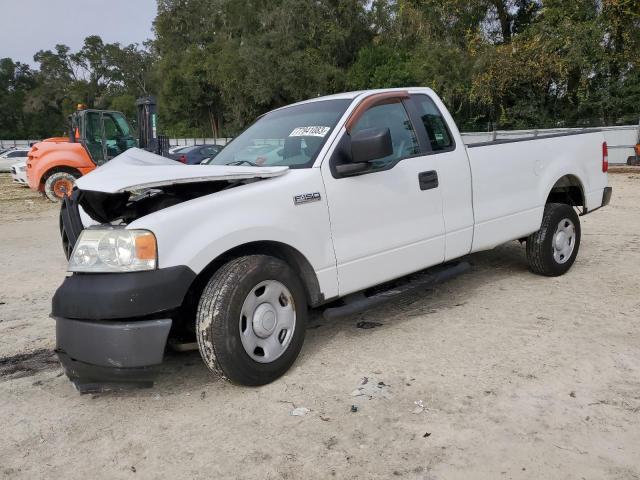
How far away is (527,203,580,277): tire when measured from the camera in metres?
5.29

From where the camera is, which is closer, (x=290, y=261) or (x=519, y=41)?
(x=290, y=261)

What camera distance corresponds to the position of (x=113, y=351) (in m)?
2.93

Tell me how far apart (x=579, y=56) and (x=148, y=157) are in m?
22.3

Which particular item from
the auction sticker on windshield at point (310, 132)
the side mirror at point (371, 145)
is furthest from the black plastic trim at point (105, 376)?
the auction sticker on windshield at point (310, 132)

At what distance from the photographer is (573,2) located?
72.3 feet

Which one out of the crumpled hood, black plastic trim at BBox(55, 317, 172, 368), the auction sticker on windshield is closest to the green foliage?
the auction sticker on windshield

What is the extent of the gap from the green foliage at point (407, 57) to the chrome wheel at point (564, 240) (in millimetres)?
19071

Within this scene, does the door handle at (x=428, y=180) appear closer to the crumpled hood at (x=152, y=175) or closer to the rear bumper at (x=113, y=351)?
the crumpled hood at (x=152, y=175)

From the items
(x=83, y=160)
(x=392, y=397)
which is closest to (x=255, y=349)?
(x=392, y=397)

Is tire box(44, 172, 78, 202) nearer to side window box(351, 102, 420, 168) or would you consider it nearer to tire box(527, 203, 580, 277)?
side window box(351, 102, 420, 168)

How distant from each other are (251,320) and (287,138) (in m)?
1.51

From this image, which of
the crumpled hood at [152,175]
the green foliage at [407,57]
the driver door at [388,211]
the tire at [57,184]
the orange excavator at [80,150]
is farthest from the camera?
the green foliage at [407,57]

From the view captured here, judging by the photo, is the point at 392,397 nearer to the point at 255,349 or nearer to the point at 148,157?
the point at 255,349

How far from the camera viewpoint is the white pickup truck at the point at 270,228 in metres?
2.97
